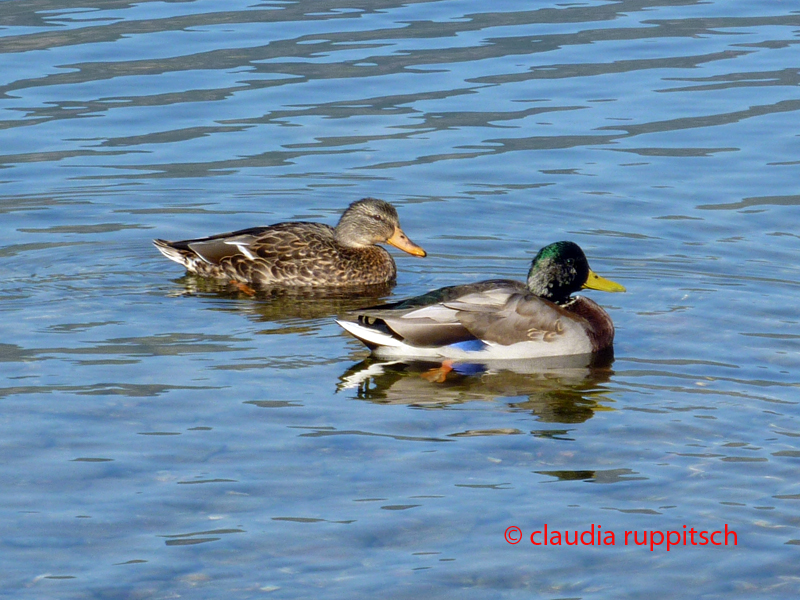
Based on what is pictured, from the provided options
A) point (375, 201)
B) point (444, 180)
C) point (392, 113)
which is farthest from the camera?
point (392, 113)

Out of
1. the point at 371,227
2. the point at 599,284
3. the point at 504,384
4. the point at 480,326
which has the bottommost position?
the point at 504,384

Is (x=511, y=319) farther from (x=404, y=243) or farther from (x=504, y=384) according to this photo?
(x=404, y=243)

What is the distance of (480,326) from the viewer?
1046 centimetres

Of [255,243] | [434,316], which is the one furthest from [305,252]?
[434,316]

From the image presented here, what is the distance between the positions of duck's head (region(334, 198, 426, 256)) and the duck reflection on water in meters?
2.59

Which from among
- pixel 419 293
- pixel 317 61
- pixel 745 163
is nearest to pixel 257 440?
pixel 419 293

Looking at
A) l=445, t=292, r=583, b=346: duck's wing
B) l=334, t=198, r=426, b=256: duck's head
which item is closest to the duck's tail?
l=334, t=198, r=426, b=256: duck's head

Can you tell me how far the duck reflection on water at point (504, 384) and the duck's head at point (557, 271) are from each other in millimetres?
637

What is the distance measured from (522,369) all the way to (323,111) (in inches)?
310

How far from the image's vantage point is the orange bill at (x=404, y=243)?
12898 millimetres

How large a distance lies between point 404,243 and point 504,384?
3.17 m

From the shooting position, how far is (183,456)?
845cm

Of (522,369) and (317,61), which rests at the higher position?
(317,61)

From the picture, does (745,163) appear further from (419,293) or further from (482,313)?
(482,313)
